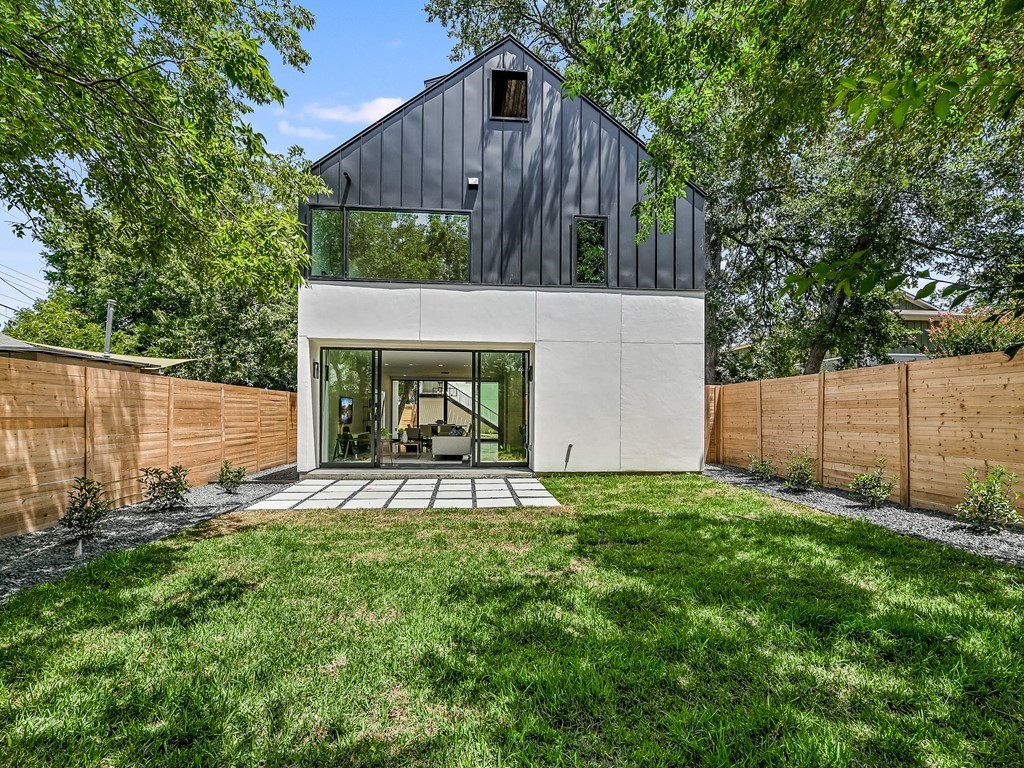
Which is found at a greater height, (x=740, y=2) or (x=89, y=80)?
(x=740, y=2)

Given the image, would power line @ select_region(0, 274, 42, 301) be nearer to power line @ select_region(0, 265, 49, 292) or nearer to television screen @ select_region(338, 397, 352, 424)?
power line @ select_region(0, 265, 49, 292)

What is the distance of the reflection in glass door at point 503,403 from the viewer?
11.2 meters

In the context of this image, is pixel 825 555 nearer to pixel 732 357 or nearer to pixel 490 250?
pixel 490 250

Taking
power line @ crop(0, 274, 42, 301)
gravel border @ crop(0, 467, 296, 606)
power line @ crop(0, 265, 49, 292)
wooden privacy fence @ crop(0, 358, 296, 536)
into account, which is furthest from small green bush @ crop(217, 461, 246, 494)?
power line @ crop(0, 265, 49, 292)

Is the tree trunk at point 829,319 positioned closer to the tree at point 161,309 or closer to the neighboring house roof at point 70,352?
the tree at point 161,309

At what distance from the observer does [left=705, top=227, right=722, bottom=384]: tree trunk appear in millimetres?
16781

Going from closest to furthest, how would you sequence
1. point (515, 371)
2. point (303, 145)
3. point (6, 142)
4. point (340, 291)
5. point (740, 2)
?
point (6, 142) < point (740, 2) < point (303, 145) < point (340, 291) < point (515, 371)

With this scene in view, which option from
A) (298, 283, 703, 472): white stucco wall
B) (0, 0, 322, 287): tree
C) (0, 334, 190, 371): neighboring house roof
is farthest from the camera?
(298, 283, 703, 472): white stucco wall

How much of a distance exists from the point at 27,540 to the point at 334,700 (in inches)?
192

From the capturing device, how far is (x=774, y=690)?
296 cm

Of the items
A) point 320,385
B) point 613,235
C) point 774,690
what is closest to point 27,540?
point 320,385

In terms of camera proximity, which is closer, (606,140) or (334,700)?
(334,700)

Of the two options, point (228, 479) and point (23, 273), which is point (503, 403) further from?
point (23, 273)

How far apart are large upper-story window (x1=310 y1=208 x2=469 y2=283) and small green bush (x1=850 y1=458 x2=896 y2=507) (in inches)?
291
